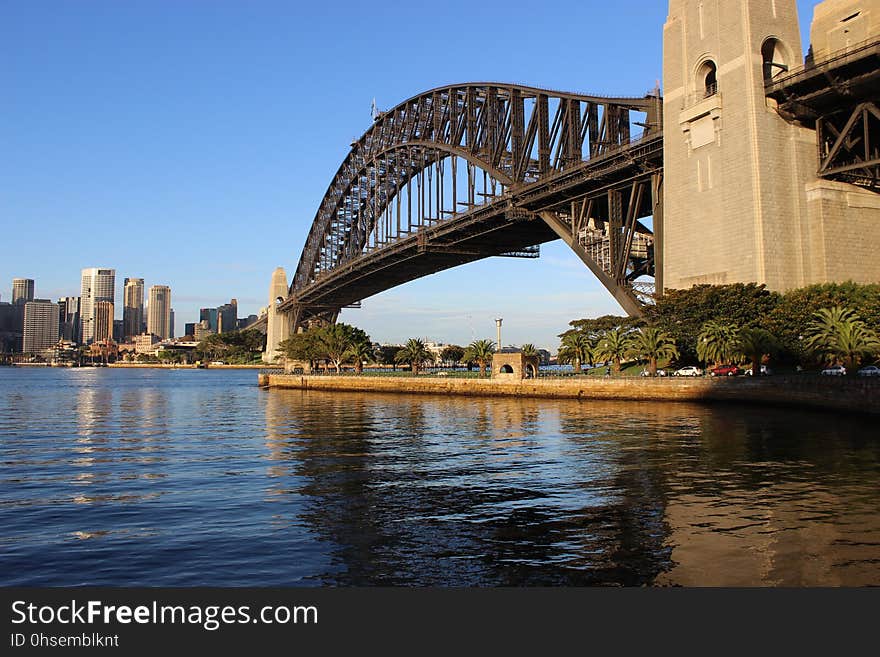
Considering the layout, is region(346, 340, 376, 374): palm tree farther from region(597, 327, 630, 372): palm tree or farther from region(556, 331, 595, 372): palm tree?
region(597, 327, 630, 372): palm tree

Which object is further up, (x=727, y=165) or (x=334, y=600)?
(x=727, y=165)

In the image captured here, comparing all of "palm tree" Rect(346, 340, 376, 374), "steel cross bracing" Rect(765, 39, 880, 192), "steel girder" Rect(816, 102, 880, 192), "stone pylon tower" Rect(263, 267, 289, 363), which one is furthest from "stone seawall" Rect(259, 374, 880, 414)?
"stone pylon tower" Rect(263, 267, 289, 363)

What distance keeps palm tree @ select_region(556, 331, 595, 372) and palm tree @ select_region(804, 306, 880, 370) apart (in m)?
33.7

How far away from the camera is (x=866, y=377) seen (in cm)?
4228

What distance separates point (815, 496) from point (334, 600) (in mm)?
14283

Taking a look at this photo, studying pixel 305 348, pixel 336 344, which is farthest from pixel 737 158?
pixel 305 348

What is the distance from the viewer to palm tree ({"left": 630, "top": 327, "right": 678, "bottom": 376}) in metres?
58.8

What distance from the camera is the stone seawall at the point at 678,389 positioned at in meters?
42.3

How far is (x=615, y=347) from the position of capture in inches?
2771

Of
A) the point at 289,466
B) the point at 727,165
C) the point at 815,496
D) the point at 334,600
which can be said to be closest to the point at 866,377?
the point at 727,165

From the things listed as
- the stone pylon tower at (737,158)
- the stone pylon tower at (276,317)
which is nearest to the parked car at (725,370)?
the stone pylon tower at (737,158)

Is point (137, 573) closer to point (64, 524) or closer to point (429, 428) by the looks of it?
point (64, 524)

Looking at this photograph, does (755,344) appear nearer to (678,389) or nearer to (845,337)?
(845,337)

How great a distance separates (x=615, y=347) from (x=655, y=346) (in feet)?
37.7
